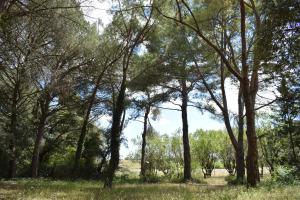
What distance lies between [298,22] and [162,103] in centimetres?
1891

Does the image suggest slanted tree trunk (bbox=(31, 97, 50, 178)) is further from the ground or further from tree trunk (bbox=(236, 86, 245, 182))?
tree trunk (bbox=(236, 86, 245, 182))

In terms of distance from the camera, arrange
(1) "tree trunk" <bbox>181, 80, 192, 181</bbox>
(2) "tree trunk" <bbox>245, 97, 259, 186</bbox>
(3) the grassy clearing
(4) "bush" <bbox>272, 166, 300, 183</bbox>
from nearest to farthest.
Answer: (3) the grassy clearing < (2) "tree trunk" <bbox>245, 97, 259, 186</bbox> < (4) "bush" <bbox>272, 166, 300, 183</bbox> < (1) "tree trunk" <bbox>181, 80, 192, 181</bbox>

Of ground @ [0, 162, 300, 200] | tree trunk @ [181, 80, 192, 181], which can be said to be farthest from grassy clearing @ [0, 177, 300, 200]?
tree trunk @ [181, 80, 192, 181]

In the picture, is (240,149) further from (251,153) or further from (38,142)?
(38,142)

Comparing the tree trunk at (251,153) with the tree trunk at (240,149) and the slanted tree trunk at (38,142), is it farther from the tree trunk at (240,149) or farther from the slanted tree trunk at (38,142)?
the slanted tree trunk at (38,142)

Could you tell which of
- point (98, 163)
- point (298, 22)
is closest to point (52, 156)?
point (98, 163)

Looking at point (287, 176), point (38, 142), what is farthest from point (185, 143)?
point (287, 176)

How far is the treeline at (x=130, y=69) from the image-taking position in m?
10.9

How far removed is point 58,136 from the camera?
3491 cm

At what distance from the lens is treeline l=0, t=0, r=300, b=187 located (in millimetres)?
10898

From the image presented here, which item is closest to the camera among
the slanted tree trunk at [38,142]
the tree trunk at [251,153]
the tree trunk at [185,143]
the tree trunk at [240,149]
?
the tree trunk at [251,153]

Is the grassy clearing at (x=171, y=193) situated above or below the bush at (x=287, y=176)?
below

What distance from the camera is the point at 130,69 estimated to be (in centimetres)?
2580

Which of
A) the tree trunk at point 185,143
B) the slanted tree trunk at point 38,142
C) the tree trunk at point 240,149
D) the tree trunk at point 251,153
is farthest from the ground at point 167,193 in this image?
the tree trunk at point 185,143
